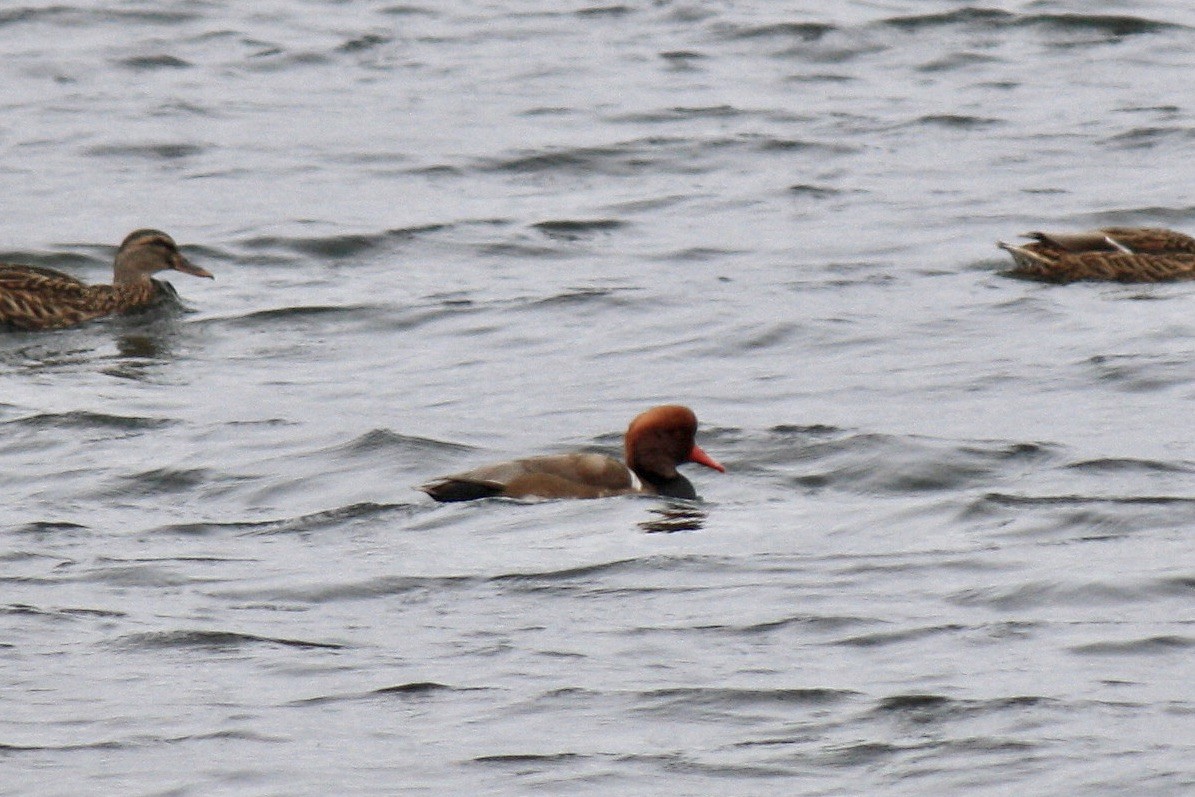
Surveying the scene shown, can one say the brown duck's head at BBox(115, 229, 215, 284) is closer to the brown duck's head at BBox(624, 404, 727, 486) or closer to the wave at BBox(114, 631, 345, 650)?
the brown duck's head at BBox(624, 404, 727, 486)

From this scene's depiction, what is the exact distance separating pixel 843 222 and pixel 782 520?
8716 mm

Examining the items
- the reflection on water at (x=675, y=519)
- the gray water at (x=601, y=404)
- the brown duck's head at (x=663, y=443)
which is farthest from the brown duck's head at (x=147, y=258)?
the reflection on water at (x=675, y=519)

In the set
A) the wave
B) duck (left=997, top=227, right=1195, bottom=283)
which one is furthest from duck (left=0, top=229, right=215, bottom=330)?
the wave

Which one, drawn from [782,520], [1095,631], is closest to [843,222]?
[782,520]

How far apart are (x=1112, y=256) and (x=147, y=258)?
622 centimetres

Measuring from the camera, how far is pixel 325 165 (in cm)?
2342

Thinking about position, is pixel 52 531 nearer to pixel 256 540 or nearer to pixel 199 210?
pixel 256 540

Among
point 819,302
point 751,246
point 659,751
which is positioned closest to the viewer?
point 659,751

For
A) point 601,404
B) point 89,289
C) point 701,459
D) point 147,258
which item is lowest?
point 601,404

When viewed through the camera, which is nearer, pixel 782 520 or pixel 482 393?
pixel 782 520

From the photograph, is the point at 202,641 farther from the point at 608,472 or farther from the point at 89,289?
the point at 89,289

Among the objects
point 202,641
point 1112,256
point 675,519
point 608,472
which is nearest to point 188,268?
point 1112,256

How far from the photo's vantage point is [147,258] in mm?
17875

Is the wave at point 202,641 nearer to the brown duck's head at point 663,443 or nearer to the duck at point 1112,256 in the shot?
the brown duck's head at point 663,443
